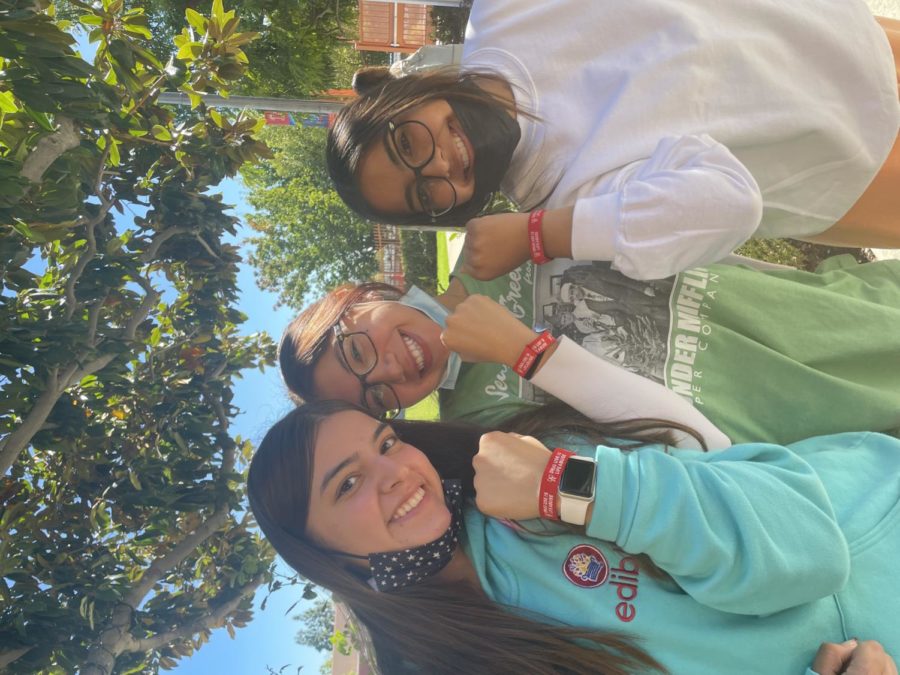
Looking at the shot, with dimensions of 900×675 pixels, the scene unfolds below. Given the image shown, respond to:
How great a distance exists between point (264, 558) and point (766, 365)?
214cm

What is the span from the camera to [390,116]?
2.23m

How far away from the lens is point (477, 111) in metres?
2.19

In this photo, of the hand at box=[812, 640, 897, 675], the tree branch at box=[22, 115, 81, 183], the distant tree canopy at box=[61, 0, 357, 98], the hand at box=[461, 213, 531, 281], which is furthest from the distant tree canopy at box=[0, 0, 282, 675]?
the distant tree canopy at box=[61, 0, 357, 98]

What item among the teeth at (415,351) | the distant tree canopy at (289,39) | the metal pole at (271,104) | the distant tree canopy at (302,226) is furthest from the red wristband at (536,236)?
the distant tree canopy at (302,226)

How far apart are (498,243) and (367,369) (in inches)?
26.3

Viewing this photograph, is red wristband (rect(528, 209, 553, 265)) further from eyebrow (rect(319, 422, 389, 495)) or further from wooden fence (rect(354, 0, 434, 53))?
wooden fence (rect(354, 0, 434, 53))

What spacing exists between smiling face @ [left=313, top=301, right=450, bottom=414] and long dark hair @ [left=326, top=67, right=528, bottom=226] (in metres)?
0.38

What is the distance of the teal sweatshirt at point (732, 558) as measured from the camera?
151 centimetres

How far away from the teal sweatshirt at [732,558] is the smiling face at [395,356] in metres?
0.73

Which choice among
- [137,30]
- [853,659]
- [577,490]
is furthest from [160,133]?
[853,659]

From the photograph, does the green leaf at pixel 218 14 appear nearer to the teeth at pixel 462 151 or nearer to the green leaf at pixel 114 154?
the green leaf at pixel 114 154

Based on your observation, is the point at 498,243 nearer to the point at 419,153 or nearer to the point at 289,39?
the point at 419,153

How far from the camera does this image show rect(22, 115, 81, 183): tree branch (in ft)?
5.85

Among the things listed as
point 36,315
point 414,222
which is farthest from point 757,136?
point 36,315
